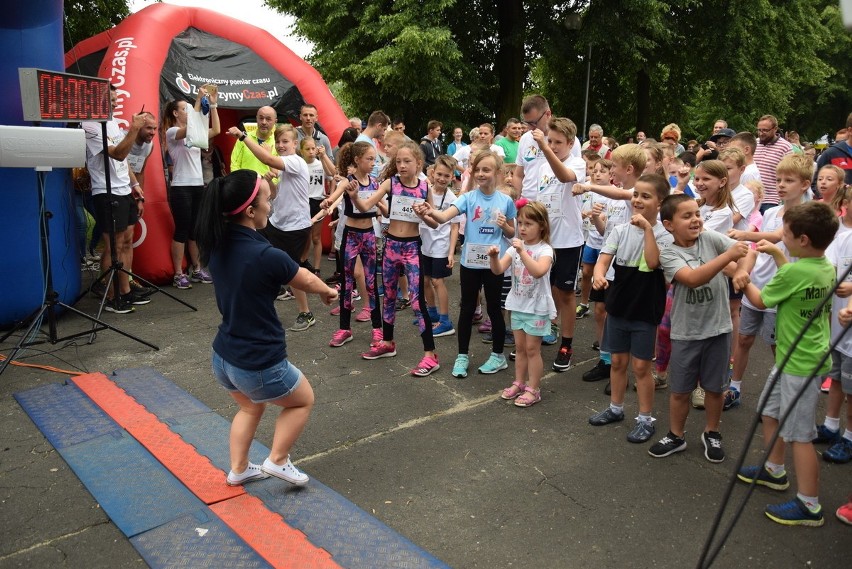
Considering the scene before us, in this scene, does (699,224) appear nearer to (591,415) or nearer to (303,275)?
(591,415)

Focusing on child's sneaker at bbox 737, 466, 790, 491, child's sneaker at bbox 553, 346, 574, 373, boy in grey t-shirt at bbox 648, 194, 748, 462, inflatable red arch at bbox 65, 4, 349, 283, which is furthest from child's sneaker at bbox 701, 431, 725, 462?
inflatable red arch at bbox 65, 4, 349, 283

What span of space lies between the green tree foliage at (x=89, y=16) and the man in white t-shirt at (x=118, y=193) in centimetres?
699

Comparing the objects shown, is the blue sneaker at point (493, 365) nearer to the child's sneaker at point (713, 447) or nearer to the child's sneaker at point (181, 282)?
the child's sneaker at point (713, 447)

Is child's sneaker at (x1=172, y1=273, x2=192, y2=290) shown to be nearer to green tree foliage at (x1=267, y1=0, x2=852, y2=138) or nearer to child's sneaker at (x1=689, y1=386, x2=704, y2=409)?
child's sneaker at (x1=689, y1=386, x2=704, y2=409)

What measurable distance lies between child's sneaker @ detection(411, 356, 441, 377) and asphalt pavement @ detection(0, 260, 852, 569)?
8 centimetres

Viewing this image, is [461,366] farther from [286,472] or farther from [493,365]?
[286,472]

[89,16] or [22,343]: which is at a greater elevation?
[89,16]

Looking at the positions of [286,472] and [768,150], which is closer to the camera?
[286,472]

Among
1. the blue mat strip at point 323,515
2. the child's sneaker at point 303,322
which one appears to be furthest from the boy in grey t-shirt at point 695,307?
the child's sneaker at point 303,322

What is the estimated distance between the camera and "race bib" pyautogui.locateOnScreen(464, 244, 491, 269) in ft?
17.9

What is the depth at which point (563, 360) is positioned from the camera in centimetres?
578

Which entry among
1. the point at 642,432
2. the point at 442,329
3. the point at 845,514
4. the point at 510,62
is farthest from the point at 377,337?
the point at 510,62

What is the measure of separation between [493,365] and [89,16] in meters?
12.2

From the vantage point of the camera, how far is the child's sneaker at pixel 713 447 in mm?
4203
